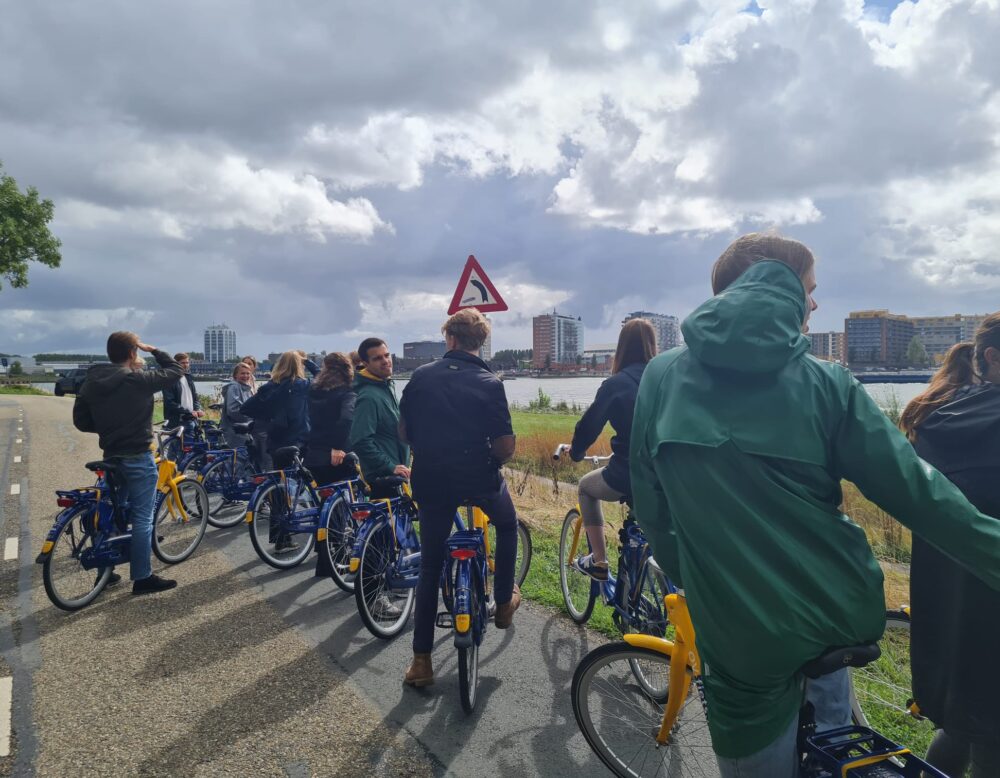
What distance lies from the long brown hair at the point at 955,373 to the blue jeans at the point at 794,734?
3.54ft

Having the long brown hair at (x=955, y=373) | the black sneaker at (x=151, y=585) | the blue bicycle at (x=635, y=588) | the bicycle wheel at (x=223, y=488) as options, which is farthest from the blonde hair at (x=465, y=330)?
the bicycle wheel at (x=223, y=488)

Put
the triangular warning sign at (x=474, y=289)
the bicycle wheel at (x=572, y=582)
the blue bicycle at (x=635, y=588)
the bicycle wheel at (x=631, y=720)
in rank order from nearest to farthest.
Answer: the bicycle wheel at (x=631, y=720) < the blue bicycle at (x=635, y=588) < the bicycle wheel at (x=572, y=582) < the triangular warning sign at (x=474, y=289)

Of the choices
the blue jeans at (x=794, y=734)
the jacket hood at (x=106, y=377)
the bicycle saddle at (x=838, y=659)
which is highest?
the jacket hood at (x=106, y=377)

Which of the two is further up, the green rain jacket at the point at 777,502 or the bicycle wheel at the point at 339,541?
the green rain jacket at the point at 777,502

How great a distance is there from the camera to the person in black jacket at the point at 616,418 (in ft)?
12.3

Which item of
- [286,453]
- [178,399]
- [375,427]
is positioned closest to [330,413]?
[286,453]

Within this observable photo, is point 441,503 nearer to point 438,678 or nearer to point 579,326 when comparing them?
point 438,678

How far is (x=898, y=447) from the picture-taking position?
142 centimetres

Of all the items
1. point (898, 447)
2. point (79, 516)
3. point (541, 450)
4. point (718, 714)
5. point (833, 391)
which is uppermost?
point (833, 391)

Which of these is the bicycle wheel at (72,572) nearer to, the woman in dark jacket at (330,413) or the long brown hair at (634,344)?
the woman in dark jacket at (330,413)

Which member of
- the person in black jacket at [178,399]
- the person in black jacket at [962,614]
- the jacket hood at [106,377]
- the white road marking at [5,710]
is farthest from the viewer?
the person in black jacket at [178,399]

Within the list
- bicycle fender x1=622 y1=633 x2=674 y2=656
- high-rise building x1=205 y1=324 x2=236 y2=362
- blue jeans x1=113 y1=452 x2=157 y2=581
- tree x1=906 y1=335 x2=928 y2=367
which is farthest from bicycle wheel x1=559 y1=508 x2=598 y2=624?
high-rise building x1=205 y1=324 x2=236 y2=362

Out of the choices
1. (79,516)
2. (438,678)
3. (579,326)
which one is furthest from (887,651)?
(579,326)

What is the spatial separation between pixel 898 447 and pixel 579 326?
14234cm
